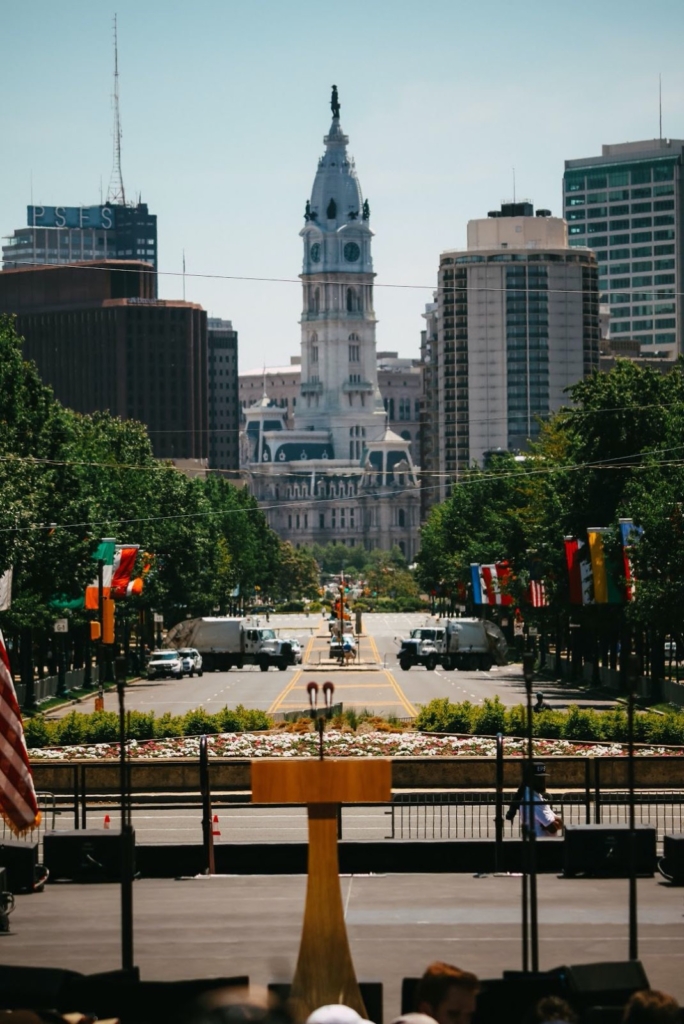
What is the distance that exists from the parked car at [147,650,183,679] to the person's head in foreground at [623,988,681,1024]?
266 feet

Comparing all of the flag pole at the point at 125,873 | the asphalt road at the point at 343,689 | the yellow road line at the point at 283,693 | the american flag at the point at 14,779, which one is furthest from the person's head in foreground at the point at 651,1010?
the asphalt road at the point at 343,689

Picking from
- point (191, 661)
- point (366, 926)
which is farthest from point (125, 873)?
point (191, 661)

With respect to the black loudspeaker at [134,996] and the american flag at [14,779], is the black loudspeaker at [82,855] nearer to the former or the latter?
the american flag at [14,779]

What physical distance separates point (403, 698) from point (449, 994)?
57.3 meters

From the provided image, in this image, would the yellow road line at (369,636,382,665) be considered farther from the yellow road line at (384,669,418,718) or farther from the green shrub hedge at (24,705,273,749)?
the green shrub hedge at (24,705,273,749)

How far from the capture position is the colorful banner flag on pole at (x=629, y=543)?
6638cm

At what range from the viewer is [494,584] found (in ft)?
307

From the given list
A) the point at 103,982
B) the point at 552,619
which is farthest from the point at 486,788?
the point at 552,619

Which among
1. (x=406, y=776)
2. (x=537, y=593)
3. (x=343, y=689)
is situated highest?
(x=537, y=593)

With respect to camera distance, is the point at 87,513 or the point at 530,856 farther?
the point at 87,513

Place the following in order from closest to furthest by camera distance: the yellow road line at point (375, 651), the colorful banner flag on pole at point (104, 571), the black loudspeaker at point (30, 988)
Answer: the black loudspeaker at point (30, 988) → the colorful banner flag on pole at point (104, 571) → the yellow road line at point (375, 651)

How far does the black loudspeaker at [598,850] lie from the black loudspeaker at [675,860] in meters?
0.42

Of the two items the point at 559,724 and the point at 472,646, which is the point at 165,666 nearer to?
the point at 472,646

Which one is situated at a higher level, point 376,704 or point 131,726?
point 131,726
